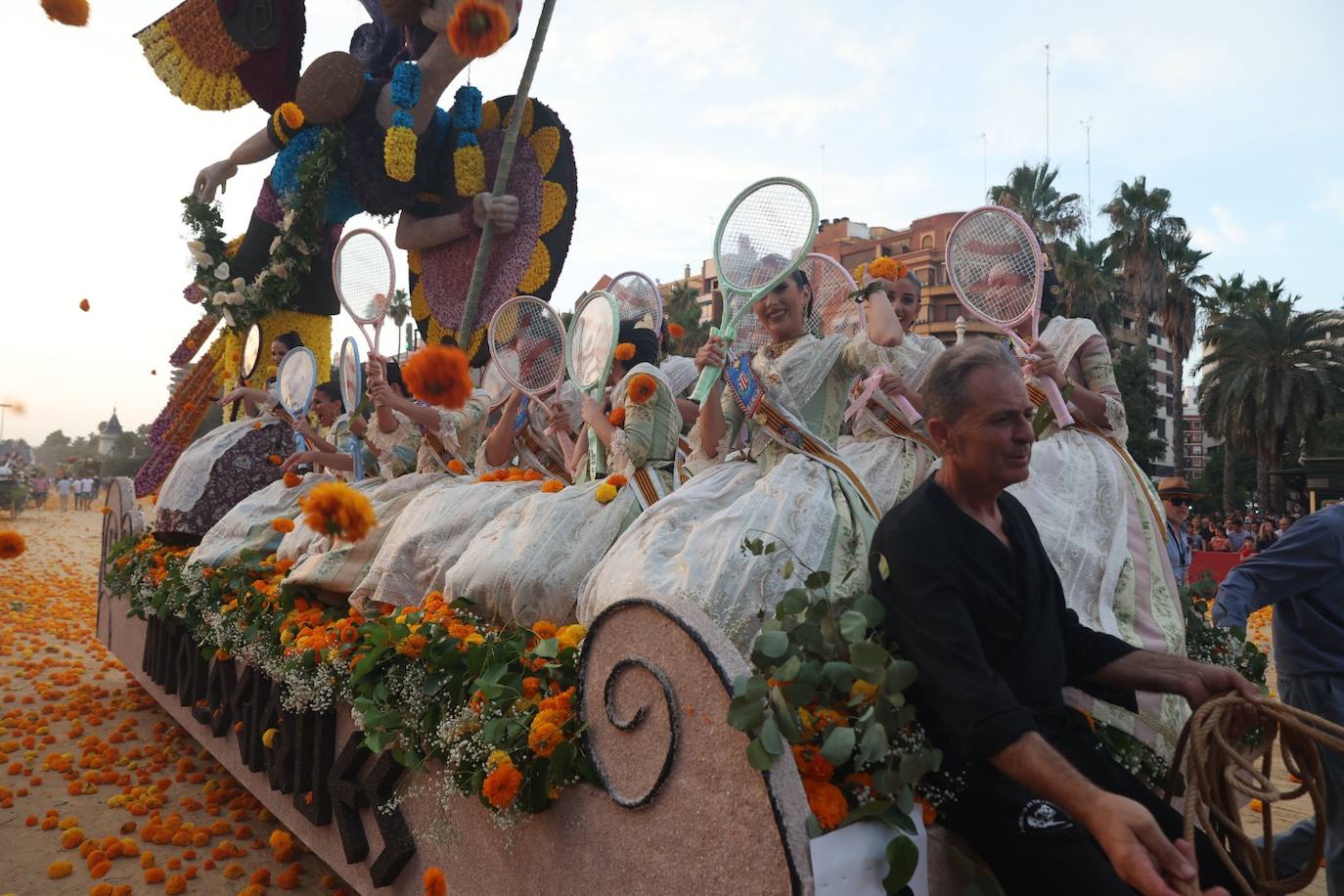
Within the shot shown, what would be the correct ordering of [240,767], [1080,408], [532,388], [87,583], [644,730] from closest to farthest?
[644,730] < [1080,408] < [240,767] < [532,388] < [87,583]

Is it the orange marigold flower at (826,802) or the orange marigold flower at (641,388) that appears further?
the orange marigold flower at (641,388)

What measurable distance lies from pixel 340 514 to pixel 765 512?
1.30 m

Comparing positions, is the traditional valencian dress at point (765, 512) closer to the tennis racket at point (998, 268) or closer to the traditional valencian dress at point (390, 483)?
the tennis racket at point (998, 268)

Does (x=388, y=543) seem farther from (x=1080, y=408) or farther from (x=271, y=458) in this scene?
(x=271, y=458)

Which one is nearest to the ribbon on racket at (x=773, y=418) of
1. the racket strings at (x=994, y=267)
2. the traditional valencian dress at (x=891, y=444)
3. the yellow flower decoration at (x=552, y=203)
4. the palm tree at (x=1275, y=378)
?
the traditional valencian dress at (x=891, y=444)

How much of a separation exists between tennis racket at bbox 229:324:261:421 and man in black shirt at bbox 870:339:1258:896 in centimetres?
824

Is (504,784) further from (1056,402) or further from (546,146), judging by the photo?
(546,146)

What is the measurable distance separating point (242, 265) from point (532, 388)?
542 cm

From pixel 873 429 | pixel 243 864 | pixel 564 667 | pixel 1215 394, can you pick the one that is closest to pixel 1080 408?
pixel 873 429

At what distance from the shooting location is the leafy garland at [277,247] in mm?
8195

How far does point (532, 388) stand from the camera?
5.12 m

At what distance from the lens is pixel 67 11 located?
372cm

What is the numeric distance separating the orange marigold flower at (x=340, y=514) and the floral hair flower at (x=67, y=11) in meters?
2.50

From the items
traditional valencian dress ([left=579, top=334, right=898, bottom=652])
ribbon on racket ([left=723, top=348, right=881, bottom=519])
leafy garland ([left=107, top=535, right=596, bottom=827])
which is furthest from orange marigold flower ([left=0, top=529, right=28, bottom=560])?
ribbon on racket ([left=723, top=348, right=881, bottom=519])
